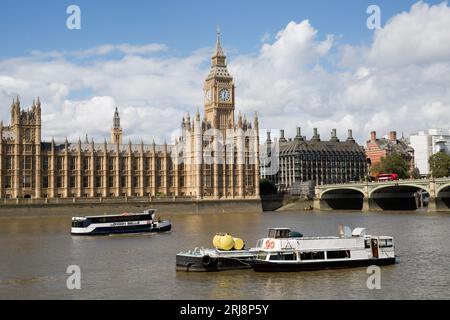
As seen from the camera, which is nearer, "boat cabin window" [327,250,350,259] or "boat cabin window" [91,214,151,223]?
"boat cabin window" [327,250,350,259]

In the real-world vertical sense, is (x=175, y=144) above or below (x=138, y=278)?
above

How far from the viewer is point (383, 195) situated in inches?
4870

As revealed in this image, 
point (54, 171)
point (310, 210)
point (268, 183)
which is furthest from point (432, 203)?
point (54, 171)

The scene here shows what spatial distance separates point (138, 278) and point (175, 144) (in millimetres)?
92789

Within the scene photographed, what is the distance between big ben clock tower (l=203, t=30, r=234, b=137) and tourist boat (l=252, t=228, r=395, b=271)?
301ft

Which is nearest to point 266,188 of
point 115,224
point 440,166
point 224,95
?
point 224,95

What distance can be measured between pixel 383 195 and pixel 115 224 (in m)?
66.6

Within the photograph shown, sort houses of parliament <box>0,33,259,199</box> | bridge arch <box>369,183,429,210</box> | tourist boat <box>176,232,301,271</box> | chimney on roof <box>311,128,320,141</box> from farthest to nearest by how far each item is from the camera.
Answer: chimney on roof <box>311,128,320,141</box> → bridge arch <box>369,183,429,210</box> → houses of parliament <box>0,33,259,199</box> → tourist boat <box>176,232,301,271</box>

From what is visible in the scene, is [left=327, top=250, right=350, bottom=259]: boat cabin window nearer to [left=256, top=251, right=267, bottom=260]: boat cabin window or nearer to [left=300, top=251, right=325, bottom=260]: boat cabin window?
[left=300, top=251, right=325, bottom=260]: boat cabin window

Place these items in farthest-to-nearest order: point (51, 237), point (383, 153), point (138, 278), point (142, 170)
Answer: point (383, 153) → point (142, 170) → point (51, 237) → point (138, 278)

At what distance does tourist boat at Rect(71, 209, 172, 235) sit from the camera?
229ft

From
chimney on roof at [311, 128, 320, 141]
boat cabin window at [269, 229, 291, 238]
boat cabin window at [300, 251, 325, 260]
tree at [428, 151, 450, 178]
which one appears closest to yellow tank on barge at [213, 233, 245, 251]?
boat cabin window at [269, 229, 291, 238]
